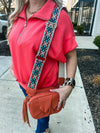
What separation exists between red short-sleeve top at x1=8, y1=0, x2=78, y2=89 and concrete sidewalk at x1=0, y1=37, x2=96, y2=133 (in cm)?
123

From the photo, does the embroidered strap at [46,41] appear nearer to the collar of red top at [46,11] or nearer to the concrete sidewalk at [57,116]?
the collar of red top at [46,11]

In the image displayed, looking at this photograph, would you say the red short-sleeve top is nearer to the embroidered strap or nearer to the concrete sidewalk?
the embroidered strap

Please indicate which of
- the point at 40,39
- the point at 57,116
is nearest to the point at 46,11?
the point at 40,39

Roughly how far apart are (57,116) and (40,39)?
1.62 metres

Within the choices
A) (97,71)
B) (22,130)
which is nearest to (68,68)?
(22,130)

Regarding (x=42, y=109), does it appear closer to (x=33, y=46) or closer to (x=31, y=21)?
(x=33, y=46)

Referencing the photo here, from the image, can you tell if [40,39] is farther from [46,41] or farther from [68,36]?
[68,36]

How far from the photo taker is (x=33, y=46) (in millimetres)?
958

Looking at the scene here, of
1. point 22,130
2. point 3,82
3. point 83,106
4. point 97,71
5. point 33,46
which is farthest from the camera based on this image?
point 97,71

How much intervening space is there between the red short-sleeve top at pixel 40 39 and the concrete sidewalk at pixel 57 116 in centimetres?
123

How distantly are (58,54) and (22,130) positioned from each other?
149 centimetres

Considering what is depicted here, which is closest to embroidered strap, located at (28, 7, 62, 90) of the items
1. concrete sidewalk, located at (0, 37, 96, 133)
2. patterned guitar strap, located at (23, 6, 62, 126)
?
patterned guitar strap, located at (23, 6, 62, 126)

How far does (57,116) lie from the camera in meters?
2.17

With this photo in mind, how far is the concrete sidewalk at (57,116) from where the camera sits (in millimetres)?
1936
